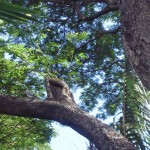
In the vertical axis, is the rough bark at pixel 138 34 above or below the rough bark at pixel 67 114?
below

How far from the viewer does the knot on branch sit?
17.5 feet

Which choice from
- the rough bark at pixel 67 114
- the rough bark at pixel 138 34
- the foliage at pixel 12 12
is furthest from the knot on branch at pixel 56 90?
the foliage at pixel 12 12

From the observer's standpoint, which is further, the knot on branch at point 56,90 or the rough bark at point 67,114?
the knot on branch at point 56,90

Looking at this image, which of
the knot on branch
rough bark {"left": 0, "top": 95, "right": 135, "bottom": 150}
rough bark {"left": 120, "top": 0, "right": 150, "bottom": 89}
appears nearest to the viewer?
rough bark {"left": 120, "top": 0, "right": 150, "bottom": 89}

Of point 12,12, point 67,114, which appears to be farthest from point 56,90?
point 12,12

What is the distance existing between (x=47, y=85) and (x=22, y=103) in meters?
0.67

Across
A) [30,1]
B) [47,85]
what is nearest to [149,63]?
[47,85]

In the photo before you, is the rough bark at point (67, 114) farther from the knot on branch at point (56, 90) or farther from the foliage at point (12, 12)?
the foliage at point (12, 12)

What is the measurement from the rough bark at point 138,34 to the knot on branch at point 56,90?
3610 mm

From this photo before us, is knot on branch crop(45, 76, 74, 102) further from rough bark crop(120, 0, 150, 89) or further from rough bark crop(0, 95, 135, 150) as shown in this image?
rough bark crop(120, 0, 150, 89)

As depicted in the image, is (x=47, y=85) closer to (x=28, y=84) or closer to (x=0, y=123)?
(x=28, y=84)

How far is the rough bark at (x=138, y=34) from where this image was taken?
1.56 metres

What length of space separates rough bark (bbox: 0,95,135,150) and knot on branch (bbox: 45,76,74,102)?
175 mm

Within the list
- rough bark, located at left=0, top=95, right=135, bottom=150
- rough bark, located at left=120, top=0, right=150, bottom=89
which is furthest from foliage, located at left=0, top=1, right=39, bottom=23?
rough bark, located at left=0, top=95, right=135, bottom=150
